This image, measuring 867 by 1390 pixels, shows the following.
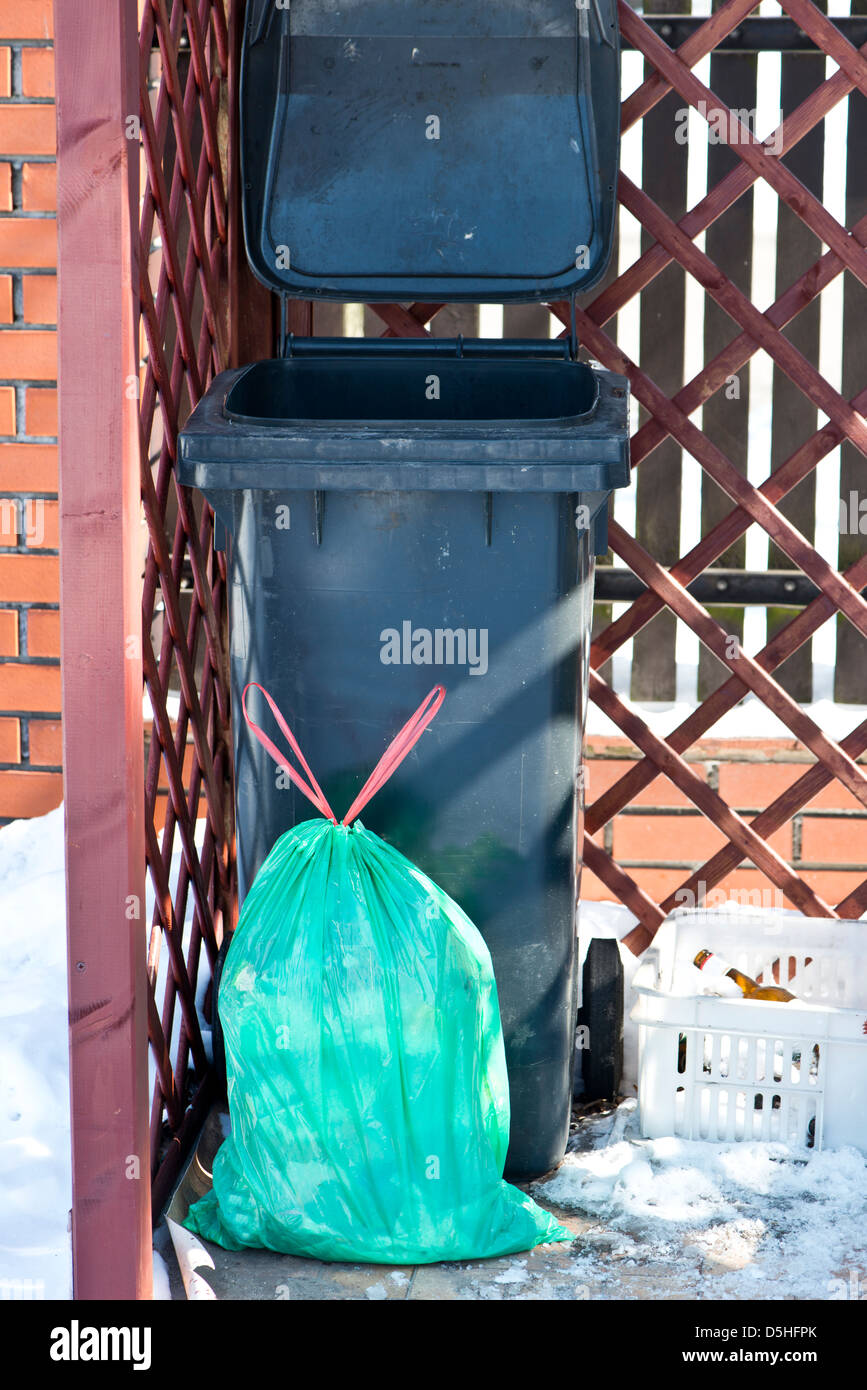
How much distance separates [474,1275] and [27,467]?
1828 mm

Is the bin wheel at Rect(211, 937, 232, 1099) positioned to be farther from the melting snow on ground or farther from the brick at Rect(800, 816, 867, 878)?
the brick at Rect(800, 816, 867, 878)

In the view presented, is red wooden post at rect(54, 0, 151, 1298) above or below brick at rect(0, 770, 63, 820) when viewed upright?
above

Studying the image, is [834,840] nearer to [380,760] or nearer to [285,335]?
[380,760]

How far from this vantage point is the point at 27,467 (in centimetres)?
288

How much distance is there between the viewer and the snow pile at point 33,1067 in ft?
6.33

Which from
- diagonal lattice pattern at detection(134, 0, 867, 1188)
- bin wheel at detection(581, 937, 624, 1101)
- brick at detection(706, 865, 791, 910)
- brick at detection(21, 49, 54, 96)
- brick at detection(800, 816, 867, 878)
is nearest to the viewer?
diagonal lattice pattern at detection(134, 0, 867, 1188)

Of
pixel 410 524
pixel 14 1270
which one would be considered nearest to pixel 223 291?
pixel 410 524

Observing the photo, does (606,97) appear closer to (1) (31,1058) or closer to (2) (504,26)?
(2) (504,26)

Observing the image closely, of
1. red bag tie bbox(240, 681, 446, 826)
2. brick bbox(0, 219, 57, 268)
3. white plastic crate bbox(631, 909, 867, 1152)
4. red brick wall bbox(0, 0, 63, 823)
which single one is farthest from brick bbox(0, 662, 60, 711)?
white plastic crate bbox(631, 909, 867, 1152)

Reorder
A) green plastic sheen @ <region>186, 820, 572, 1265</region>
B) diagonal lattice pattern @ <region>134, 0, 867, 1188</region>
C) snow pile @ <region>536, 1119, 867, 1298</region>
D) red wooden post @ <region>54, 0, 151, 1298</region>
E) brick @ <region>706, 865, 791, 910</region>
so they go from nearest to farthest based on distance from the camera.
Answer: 1. red wooden post @ <region>54, 0, 151, 1298</region>
2. green plastic sheen @ <region>186, 820, 572, 1265</region>
3. snow pile @ <region>536, 1119, 867, 1298</region>
4. diagonal lattice pattern @ <region>134, 0, 867, 1188</region>
5. brick @ <region>706, 865, 791, 910</region>

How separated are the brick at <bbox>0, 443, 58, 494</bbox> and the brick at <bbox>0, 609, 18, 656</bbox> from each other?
0.26 meters

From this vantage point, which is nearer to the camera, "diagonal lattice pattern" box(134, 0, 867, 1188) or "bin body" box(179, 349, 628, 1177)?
"bin body" box(179, 349, 628, 1177)

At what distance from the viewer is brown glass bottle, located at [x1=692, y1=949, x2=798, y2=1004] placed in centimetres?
243

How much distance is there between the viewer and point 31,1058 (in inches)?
91.0
